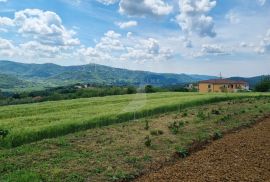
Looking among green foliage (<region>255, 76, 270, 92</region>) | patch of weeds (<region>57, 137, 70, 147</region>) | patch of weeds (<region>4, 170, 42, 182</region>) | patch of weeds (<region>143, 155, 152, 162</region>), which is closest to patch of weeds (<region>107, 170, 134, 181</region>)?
patch of weeds (<region>143, 155, 152, 162</region>)

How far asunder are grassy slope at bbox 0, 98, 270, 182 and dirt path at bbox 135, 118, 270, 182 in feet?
3.55

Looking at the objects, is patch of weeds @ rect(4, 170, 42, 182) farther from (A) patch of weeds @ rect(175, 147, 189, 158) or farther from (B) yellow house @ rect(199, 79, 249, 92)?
(B) yellow house @ rect(199, 79, 249, 92)

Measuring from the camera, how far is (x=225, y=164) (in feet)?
40.4

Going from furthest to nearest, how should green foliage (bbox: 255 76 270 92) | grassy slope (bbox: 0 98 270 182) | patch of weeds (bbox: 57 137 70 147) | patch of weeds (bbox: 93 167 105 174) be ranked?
green foliage (bbox: 255 76 270 92) → patch of weeds (bbox: 57 137 70 147) → patch of weeds (bbox: 93 167 105 174) → grassy slope (bbox: 0 98 270 182)

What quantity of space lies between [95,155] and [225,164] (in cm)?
496

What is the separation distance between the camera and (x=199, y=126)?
22.0 m

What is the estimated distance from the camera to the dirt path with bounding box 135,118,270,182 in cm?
1084

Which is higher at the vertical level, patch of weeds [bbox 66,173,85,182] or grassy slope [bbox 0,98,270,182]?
grassy slope [bbox 0,98,270,182]

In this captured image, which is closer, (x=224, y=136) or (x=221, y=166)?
(x=221, y=166)

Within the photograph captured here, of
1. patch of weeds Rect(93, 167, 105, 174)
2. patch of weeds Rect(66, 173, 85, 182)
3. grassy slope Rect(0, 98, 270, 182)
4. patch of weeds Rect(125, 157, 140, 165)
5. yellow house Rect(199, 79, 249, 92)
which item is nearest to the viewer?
patch of weeds Rect(66, 173, 85, 182)

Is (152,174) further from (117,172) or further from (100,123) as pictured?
(100,123)

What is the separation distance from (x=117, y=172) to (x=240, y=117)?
17029 mm

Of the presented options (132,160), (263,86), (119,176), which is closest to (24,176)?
(119,176)

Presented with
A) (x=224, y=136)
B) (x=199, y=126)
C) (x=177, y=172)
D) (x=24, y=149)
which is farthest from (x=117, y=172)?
(x=199, y=126)
